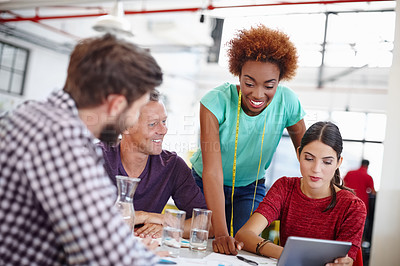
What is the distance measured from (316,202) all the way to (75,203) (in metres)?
1.37

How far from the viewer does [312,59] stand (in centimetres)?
1006

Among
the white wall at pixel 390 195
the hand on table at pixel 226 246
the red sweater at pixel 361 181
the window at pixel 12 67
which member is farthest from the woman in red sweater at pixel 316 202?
the window at pixel 12 67

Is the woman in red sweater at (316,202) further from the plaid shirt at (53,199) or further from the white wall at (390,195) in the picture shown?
the plaid shirt at (53,199)

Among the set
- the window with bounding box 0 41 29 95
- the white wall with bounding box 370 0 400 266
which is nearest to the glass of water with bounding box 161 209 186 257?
the white wall with bounding box 370 0 400 266

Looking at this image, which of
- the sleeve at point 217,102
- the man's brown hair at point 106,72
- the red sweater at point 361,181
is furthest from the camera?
the red sweater at point 361,181

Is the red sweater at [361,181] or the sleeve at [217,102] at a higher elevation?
the sleeve at [217,102]

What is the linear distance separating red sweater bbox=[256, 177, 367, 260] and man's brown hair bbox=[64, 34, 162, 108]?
112 centimetres

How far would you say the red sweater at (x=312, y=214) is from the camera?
6.03ft

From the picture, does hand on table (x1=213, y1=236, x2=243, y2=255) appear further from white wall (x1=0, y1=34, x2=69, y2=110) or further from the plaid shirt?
white wall (x1=0, y1=34, x2=69, y2=110)

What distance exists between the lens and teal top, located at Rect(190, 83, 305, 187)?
227cm

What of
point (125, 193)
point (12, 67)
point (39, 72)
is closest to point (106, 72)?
point (125, 193)

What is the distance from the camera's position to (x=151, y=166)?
2188 mm

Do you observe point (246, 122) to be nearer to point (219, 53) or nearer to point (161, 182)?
point (161, 182)

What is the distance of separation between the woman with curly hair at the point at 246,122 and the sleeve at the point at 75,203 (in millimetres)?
1061
